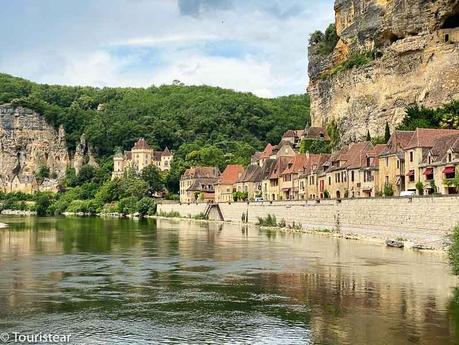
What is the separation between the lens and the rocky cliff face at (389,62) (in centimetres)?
6062

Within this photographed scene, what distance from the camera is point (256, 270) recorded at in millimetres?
30422

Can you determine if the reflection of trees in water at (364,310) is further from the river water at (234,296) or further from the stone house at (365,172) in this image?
the stone house at (365,172)

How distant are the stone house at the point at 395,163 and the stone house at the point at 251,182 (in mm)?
31411

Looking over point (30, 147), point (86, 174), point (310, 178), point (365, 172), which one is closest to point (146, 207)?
point (310, 178)

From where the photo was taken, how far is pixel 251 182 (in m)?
85.4

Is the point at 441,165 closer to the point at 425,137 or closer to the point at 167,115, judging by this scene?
the point at 425,137

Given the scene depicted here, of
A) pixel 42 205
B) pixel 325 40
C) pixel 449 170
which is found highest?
pixel 325 40

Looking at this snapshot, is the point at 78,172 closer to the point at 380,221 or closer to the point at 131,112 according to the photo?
the point at 131,112

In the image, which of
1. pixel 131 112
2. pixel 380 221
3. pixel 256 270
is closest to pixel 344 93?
pixel 380 221

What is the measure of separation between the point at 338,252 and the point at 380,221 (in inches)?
235

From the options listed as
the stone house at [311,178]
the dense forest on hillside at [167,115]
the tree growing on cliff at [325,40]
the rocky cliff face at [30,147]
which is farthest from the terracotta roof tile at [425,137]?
the rocky cliff face at [30,147]

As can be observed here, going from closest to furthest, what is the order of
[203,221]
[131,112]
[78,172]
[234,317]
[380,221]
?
[234,317] → [380,221] → [203,221] → [78,172] → [131,112]

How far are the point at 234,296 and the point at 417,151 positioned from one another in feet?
86.9

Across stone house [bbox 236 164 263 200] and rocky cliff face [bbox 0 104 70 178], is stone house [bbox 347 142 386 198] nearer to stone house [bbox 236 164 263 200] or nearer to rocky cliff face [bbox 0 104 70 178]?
stone house [bbox 236 164 263 200]
